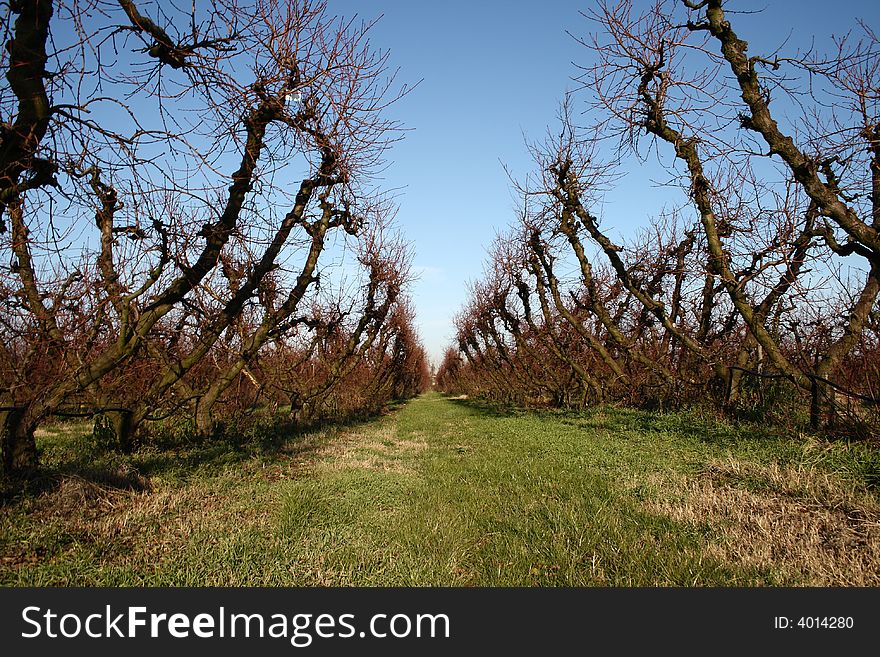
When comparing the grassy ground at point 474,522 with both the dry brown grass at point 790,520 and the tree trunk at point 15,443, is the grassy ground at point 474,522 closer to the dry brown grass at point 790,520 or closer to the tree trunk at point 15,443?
the dry brown grass at point 790,520

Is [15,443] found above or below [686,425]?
above

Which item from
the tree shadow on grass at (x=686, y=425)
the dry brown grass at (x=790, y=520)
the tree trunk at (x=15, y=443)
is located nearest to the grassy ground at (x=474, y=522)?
the dry brown grass at (x=790, y=520)

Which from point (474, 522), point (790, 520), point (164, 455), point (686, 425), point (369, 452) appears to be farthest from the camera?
point (686, 425)

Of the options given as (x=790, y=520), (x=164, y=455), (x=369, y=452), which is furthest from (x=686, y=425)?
(x=164, y=455)

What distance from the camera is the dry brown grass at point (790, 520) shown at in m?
2.96

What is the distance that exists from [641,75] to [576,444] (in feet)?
21.7

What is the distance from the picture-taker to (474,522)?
14.1 feet

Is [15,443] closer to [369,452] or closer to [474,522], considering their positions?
[474,522]

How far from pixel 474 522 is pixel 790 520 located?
262 centimetres

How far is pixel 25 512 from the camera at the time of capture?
3.88 m

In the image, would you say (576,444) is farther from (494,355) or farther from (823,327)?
(494,355)

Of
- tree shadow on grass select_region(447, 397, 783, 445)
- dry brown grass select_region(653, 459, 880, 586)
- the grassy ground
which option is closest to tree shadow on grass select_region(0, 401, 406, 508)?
the grassy ground

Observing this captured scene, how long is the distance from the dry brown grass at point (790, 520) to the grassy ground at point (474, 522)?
0.01 meters

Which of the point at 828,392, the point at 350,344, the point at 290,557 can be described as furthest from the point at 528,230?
the point at 290,557
